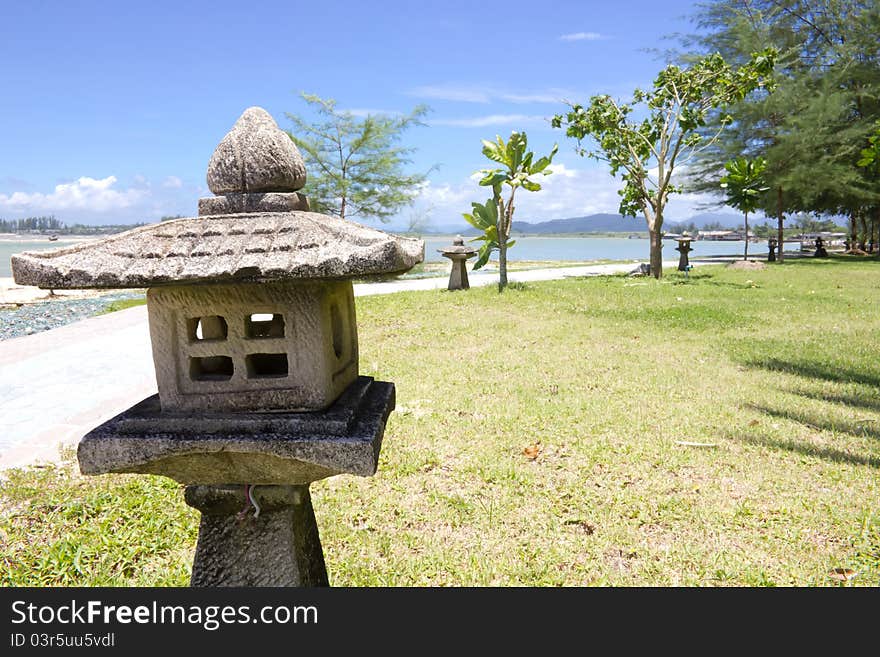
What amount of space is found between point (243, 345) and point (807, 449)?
4.40 meters

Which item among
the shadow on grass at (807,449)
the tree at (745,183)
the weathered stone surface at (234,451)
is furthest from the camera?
the tree at (745,183)

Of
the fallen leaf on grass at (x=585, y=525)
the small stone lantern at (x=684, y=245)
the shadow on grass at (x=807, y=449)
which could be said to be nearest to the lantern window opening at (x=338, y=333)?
the fallen leaf on grass at (x=585, y=525)

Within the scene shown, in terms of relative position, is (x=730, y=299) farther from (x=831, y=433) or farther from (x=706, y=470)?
(x=706, y=470)

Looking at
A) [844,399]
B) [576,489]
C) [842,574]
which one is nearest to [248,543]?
[576,489]

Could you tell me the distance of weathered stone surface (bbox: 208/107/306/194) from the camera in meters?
2.28

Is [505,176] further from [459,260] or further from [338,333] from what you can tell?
[338,333]

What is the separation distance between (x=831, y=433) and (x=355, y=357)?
4.27m

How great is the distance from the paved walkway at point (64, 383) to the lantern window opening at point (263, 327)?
2937 mm

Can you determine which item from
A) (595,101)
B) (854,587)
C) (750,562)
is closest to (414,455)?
(750,562)

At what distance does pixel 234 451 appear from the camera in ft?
6.89

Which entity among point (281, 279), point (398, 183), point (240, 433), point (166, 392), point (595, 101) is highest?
point (595, 101)

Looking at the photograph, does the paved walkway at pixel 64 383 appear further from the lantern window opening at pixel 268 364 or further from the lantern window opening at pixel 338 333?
the lantern window opening at pixel 338 333

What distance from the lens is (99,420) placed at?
5500mm

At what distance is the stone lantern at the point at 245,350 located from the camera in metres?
1.92
